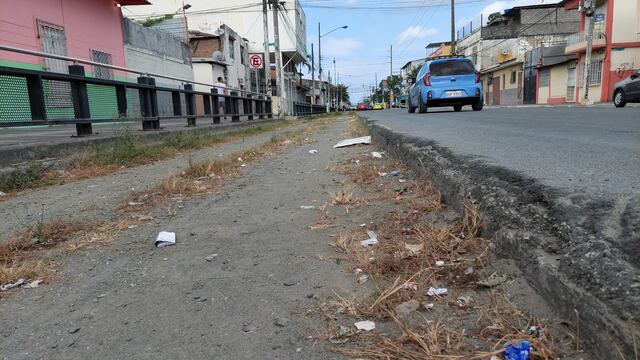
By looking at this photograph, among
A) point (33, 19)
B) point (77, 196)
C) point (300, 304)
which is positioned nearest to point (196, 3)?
point (33, 19)

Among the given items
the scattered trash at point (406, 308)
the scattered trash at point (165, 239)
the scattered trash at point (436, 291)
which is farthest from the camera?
the scattered trash at point (165, 239)

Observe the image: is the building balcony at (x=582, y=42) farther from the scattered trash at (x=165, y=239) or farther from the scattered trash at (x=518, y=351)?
the scattered trash at (x=518, y=351)

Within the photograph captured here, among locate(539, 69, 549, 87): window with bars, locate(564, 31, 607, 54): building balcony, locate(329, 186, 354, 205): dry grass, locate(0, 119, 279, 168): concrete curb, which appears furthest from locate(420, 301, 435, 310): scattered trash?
locate(539, 69, 549, 87): window with bars

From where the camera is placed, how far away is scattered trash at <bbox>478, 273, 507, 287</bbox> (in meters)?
1.70

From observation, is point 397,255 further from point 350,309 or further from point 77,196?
point 77,196

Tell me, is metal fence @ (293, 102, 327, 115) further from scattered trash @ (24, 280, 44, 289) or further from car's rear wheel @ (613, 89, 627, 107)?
scattered trash @ (24, 280, 44, 289)

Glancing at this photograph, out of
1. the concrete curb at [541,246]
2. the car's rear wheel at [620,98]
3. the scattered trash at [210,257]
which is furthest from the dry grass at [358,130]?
the car's rear wheel at [620,98]

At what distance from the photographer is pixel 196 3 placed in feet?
147

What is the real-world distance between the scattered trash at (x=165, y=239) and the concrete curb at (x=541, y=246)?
5.52 feet

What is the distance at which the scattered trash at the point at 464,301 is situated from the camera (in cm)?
167

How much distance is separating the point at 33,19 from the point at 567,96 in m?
33.2

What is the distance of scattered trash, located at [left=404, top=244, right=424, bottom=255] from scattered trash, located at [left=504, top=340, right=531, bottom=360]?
867 mm

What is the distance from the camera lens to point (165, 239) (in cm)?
275

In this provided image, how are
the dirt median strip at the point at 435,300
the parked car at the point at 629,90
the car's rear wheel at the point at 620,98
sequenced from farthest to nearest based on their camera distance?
→ the car's rear wheel at the point at 620,98
the parked car at the point at 629,90
the dirt median strip at the point at 435,300
